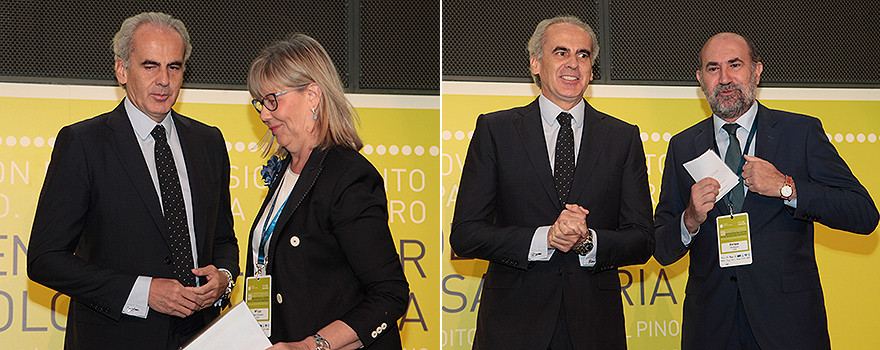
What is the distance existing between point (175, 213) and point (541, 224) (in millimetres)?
1288

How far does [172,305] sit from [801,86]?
145 inches

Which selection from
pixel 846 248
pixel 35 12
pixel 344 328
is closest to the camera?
pixel 344 328

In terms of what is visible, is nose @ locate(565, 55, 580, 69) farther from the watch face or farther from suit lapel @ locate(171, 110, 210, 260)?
suit lapel @ locate(171, 110, 210, 260)

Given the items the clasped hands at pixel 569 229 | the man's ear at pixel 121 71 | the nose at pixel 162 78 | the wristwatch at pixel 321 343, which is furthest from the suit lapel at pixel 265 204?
the clasped hands at pixel 569 229

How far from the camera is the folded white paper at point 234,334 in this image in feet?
5.32

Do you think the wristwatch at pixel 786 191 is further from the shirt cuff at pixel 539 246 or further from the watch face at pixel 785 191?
the shirt cuff at pixel 539 246

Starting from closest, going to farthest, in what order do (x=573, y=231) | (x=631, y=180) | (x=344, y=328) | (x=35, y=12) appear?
(x=344, y=328) → (x=573, y=231) → (x=631, y=180) → (x=35, y=12)

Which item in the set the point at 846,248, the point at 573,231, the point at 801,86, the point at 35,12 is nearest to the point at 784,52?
the point at 801,86

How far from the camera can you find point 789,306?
2533 mm

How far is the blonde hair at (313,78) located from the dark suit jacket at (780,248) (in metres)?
1.50

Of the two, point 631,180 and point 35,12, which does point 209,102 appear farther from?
point 631,180

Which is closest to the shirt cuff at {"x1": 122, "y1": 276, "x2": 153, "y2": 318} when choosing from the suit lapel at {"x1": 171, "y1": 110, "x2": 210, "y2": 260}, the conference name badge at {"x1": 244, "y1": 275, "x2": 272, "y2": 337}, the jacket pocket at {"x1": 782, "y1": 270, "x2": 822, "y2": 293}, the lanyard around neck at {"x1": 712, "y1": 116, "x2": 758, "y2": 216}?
the suit lapel at {"x1": 171, "y1": 110, "x2": 210, "y2": 260}

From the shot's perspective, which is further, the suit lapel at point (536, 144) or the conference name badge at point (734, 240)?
the conference name badge at point (734, 240)

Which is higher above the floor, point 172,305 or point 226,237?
point 226,237
